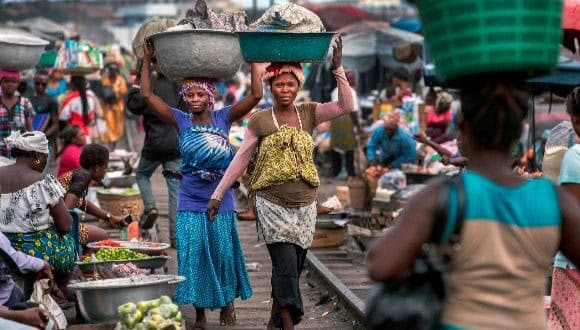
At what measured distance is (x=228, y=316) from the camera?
952 centimetres

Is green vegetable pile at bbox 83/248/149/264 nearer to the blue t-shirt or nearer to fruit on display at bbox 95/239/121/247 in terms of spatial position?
fruit on display at bbox 95/239/121/247

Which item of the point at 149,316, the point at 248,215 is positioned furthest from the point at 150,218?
the point at 149,316

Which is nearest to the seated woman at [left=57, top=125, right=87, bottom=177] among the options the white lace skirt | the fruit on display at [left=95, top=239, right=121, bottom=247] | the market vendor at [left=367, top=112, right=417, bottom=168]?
the fruit on display at [left=95, top=239, right=121, bottom=247]

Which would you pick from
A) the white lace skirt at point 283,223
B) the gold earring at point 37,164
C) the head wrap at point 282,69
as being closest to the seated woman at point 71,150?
the gold earring at point 37,164

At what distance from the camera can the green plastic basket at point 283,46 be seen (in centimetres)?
827

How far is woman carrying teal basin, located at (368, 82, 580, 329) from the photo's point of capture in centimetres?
390

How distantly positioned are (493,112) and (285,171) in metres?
4.41

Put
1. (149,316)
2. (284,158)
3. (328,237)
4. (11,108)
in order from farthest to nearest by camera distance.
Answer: (328,237)
(11,108)
(284,158)
(149,316)

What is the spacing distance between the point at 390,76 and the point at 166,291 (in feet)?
78.4

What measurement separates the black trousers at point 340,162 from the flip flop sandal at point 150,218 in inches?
404

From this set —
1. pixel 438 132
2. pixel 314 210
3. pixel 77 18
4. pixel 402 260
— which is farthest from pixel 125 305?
pixel 77 18

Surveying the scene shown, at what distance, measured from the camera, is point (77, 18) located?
101 meters

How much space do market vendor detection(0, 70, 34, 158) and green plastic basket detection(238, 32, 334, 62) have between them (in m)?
6.10

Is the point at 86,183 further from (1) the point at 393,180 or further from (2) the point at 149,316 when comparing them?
(1) the point at 393,180
